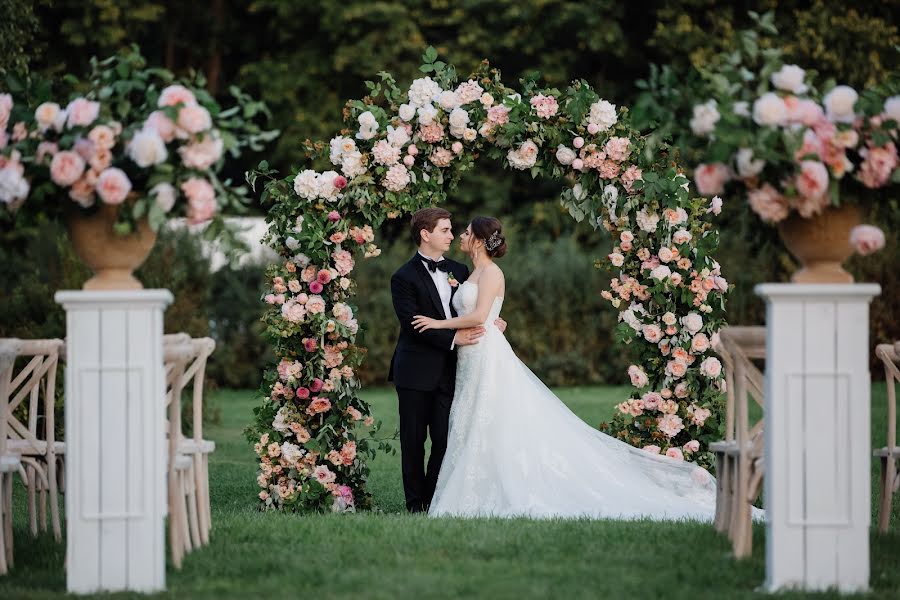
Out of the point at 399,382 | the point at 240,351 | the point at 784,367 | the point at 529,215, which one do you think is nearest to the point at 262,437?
the point at 399,382

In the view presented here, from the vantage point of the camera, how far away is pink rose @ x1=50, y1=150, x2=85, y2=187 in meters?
5.12

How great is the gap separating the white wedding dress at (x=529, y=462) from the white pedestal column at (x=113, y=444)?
9.25ft

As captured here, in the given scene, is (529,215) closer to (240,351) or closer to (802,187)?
(240,351)

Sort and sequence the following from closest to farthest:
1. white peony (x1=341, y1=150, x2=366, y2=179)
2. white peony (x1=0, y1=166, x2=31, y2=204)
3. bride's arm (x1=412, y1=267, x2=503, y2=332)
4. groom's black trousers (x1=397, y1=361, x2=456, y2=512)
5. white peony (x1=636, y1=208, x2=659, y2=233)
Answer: white peony (x1=0, y1=166, x2=31, y2=204)
bride's arm (x1=412, y1=267, x2=503, y2=332)
groom's black trousers (x1=397, y1=361, x2=456, y2=512)
white peony (x1=341, y1=150, x2=366, y2=179)
white peony (x1=636, y1=208, x2=659, y2=233)

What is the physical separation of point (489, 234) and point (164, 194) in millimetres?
3395

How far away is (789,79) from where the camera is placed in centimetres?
510

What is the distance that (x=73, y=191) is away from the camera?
5195mm

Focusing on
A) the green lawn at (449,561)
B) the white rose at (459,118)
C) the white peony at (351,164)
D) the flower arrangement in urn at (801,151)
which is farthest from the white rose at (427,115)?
the flower arrangement in urn at (801,151)

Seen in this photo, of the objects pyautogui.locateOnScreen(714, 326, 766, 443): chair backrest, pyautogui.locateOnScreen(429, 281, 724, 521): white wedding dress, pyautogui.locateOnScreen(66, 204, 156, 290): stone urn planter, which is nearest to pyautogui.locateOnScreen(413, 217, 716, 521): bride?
pyautogui.locateOnScreen(429, 281, 724, 521): white wedding dress

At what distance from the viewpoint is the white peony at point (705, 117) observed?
5133 millimetres

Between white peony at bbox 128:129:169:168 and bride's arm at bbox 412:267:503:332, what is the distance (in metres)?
3.32

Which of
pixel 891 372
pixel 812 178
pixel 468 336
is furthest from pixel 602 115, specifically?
pixel 812 178

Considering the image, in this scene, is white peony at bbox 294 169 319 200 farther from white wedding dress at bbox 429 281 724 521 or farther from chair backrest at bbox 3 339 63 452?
chair backrest at bbox 3 339 63 452

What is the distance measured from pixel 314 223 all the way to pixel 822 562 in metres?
4.28
